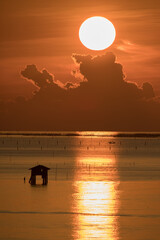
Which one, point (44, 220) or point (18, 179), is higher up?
point (18, 179)

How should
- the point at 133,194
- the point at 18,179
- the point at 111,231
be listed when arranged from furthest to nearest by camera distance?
the point at 18,179, the point at 133,194, the point at 111,231

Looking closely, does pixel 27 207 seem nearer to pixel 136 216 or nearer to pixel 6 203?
pixel 6 203

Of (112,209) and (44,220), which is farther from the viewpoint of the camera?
(112,209)

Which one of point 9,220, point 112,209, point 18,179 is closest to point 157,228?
point 112,209

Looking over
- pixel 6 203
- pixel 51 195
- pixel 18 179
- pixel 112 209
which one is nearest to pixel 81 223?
pixel 112 209

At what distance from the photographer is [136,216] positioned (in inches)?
1380

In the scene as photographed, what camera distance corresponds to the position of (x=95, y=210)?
3616 centimetres

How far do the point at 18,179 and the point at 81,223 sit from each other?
25352 mm

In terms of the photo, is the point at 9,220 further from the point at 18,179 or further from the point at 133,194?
the point at 18,179

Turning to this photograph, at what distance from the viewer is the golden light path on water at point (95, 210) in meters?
29.8

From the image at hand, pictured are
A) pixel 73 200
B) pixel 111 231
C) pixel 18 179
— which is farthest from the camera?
pixel 18 179

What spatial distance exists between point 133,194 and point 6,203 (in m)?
10.9

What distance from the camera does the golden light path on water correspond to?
2979cm

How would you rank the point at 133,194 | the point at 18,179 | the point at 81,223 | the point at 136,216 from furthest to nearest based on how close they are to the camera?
the point at 18,179
the point at 133,194
the point at 136,216
the point at 81,223
